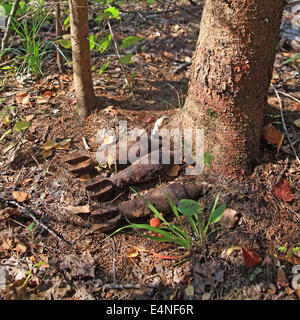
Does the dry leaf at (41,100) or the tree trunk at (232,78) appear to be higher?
the tree trunk at (232,78)

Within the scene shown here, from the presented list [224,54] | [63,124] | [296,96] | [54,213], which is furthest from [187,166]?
[296,96]

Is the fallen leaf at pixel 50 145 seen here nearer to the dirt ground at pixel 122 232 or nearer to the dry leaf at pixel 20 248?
the dirt ground at pixel 122 232

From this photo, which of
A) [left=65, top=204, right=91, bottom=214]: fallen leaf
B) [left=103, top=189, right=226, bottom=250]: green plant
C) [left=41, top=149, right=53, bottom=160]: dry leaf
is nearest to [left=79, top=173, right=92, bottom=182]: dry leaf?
[left=65, top=204, right=91, bottom=214]: fallen leaf

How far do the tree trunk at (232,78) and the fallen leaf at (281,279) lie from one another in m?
0.65

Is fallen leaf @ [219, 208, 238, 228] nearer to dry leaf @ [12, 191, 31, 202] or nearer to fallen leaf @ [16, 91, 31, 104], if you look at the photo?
dry leaf @ [12, 191, 31, 202]

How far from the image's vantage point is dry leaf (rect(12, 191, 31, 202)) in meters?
2.04

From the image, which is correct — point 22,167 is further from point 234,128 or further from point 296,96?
point 296,96

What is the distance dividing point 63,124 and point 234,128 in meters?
1.36

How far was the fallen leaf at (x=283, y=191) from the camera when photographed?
192 centimetres

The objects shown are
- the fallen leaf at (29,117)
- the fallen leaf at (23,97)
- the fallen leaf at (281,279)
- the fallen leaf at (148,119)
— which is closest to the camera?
the fallen leaf at (281,279)

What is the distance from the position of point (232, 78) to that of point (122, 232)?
3.72 ft

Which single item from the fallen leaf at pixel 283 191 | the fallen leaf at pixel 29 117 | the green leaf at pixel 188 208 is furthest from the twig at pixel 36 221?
the fallen leaf at pixel 283 191

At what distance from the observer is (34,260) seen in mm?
1782

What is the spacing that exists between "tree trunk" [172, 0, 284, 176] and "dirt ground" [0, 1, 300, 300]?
21 cm
